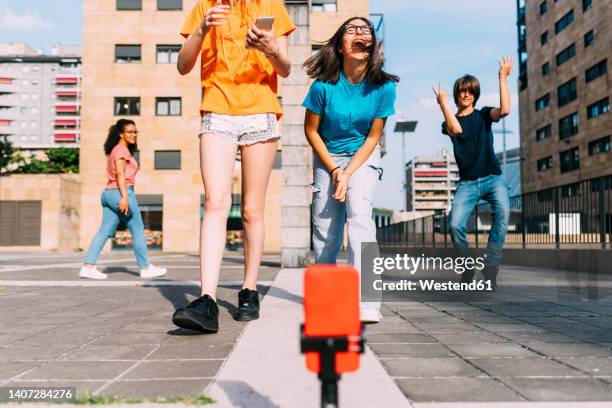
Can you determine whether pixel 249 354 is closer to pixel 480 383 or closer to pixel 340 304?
pixel 480 383

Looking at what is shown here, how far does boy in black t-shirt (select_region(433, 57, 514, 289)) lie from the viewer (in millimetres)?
5316

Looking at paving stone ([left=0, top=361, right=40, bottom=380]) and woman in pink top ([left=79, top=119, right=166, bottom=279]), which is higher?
woman in pink top ([left=79, top=119, right=166, bottom=279])

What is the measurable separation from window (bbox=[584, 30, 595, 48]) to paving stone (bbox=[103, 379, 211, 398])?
164 feet

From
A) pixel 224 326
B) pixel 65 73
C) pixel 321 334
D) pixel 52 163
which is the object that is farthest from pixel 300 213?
pixel 65 73

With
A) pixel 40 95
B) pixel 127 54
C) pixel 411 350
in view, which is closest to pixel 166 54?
pixel 127 54

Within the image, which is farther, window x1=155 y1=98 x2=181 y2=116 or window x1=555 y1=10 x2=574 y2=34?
window x1=555 y1=10 x2=574 y2=34

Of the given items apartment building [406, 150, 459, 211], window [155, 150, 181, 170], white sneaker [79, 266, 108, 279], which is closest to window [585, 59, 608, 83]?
window [155, 150, 181, 170]

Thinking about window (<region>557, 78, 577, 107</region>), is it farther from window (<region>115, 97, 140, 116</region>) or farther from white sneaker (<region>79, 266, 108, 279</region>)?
white sneaker (<region>79, 266, 108, 279</region>)

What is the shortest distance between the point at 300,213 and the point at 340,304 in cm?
762

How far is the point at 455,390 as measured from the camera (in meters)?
1.91

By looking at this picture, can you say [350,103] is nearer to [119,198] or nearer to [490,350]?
[490,350]

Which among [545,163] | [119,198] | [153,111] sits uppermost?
[153,111]

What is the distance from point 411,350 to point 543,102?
2233 inches

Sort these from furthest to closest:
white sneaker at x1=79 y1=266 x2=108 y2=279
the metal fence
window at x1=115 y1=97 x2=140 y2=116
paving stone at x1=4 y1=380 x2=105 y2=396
→ window at x1=115 y1=97 x2=140 y2=116 < the metal fence < white sneaker at x1=79 y1=266 x2=108 y2=279 < paving stone at x1=4 y1=380 x2=105 y2=396
